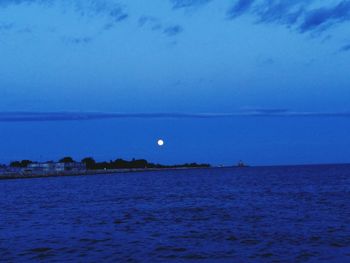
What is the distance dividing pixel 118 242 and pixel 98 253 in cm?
278

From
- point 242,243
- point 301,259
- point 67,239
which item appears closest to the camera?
point 301,259

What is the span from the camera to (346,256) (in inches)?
799

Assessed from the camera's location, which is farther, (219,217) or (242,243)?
(219,217)

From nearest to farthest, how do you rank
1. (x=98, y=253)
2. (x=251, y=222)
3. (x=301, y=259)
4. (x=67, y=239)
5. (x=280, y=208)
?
1. (x=301, y=259)
2. (x=98, y=253)
3. (x=67, y=239)
4. (x=251, y=222)
5. (x=280, y=208)

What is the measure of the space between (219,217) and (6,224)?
1570 centimetres

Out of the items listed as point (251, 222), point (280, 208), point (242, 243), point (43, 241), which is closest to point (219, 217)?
point (251, 222)

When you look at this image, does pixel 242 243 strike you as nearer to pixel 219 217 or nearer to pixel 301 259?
pixel 301 259

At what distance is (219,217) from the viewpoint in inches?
1380

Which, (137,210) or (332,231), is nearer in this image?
(332,231)

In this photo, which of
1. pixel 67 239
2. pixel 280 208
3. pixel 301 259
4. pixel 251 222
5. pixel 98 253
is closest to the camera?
pixel 301 259

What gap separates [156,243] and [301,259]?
25.7 feet

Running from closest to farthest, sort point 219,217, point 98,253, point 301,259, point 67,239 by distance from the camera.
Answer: point 301,259, point 98,253, point 67,239, point 219,217

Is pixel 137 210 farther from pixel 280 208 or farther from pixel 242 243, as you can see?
pixel 242 243

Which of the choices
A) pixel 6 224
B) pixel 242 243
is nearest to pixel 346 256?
pixel 242 243
